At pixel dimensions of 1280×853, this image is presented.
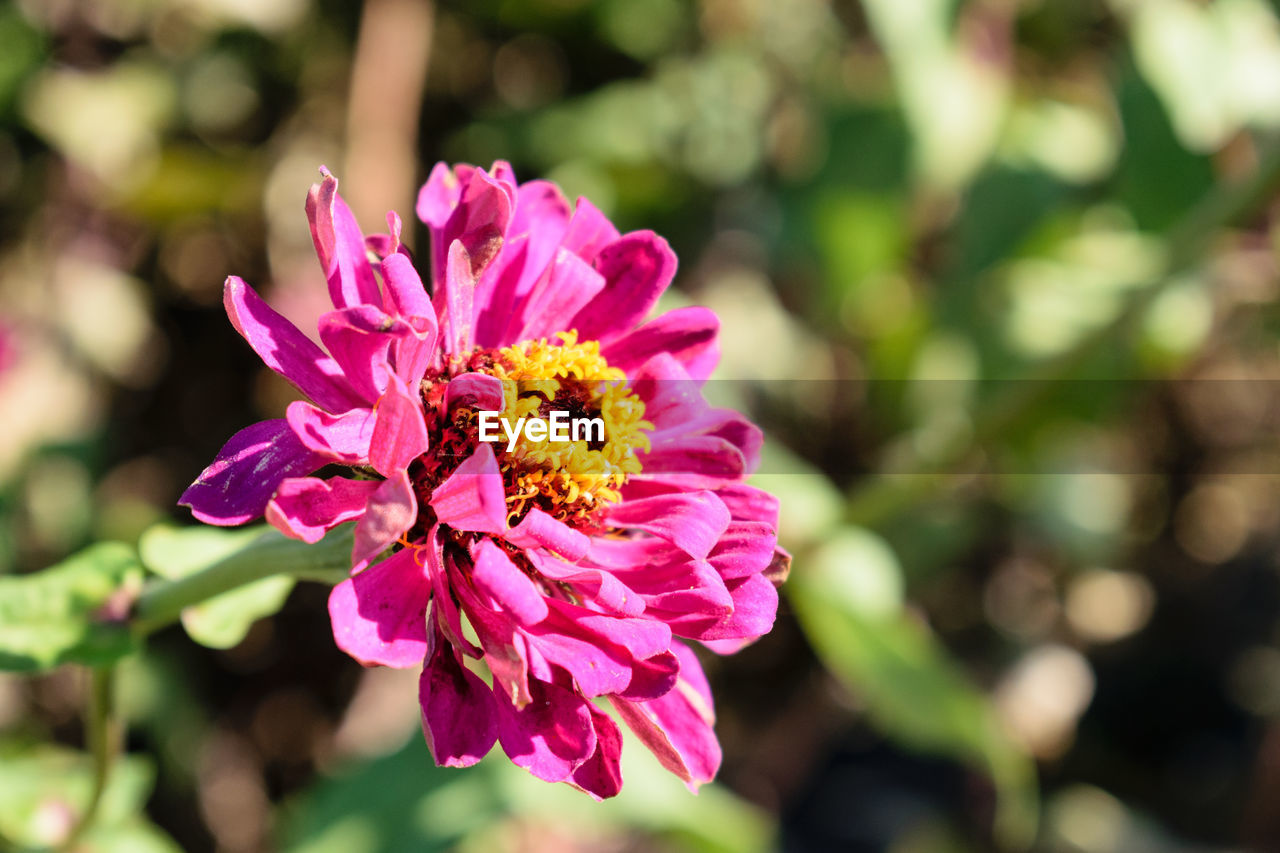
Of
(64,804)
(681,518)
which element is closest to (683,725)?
(681,518)

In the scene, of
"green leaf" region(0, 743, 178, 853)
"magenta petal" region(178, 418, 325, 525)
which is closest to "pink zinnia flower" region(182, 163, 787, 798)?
"magenta petal" region(178, 418, 325, 525)

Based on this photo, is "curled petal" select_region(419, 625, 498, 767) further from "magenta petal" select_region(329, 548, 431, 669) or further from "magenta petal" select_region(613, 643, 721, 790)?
"magenta petal" select_region(613, 643, 721, 790)

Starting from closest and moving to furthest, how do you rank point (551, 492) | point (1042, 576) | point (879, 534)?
point (551, 492) → point (879, 534) → point (1042, 576)

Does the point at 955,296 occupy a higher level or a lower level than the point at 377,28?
lower

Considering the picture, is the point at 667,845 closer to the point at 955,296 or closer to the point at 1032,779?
the point at 1032,779

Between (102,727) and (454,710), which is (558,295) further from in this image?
(102,727)

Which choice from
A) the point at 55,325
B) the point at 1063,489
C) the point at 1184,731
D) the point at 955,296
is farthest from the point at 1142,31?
the point at 55,325

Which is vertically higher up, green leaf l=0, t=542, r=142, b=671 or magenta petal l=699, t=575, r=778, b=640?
magenta petal l=699, t=575, r=778, b=640
